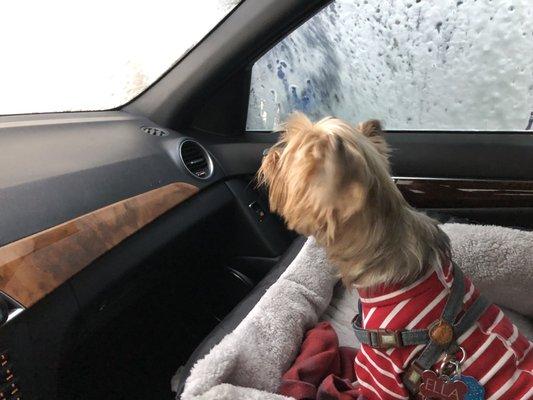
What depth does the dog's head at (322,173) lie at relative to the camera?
4.68ft

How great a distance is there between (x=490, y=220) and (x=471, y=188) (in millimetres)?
219

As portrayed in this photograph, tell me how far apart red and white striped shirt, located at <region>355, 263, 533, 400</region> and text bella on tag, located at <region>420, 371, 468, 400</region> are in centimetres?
6

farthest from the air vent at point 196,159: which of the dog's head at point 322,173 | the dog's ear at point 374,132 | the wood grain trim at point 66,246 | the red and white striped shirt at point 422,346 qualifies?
the red and white striped shirt at point 422,346

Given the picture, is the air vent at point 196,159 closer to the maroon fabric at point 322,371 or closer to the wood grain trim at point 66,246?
the wood grain trim at point 66,246

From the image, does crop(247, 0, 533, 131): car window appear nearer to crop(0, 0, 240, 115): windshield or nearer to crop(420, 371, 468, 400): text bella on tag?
crop(0, 0, 240, 115): windshield

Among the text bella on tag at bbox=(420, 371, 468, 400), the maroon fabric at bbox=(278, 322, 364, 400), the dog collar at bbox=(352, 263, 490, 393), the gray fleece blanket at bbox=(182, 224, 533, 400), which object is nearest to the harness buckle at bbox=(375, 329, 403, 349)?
the dog collar at bbox=(352, 263, 490, 393)

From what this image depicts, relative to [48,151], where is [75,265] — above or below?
below

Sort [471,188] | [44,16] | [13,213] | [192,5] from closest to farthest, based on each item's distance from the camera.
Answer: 1. [13,213]
2. [44,16]
3. [192,5]
4. [471,188]

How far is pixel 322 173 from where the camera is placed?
4.73 ft

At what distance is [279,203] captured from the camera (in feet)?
5.62

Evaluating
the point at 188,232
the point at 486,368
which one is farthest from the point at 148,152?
the point at 486,368

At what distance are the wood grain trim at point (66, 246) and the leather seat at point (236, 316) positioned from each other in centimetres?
49

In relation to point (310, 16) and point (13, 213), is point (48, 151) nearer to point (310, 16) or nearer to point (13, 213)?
point (13, 213)

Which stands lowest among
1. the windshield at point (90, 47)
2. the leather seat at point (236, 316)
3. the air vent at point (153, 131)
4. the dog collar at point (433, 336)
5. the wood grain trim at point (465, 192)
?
the wood grain trim at point (465, 192)
